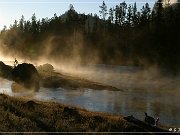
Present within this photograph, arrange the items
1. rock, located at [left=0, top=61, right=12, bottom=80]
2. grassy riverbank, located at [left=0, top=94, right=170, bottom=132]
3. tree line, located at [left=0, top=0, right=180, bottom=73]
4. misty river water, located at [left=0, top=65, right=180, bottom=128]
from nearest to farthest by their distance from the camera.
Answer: grassy riverbank, located at [left=0, top=94, right=170, bottom=132] < misty river water, located at [left=0, top=65, right=180, bottom=128] < rock, located at [left=0, top=61, right=12, bottom=80] < tree line, located at [left=0, top=0, right=180, bottom=73]

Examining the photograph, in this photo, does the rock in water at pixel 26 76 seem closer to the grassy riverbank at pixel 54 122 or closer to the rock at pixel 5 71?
the rock at pixel 5 71

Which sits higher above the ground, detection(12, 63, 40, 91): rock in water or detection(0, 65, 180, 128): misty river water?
detection(12, 63, 40, 91): rock in water

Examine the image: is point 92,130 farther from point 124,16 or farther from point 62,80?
point 124,16

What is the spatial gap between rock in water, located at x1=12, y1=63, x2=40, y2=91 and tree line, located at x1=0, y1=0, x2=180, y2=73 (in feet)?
158

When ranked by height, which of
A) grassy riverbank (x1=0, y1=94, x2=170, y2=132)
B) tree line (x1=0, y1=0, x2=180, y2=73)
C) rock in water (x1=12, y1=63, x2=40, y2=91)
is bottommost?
grassy riverbank (x1=0, y1=94, x2=170, y2=132)

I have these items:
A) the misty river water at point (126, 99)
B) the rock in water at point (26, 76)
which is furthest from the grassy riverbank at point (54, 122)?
the rock in water at point (26, 76)

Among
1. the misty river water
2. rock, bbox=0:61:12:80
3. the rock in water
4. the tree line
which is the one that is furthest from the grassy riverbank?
the tree line

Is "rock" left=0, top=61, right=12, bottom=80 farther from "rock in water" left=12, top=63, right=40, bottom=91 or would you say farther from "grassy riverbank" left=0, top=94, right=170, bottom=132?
"grassy riverbank" left=0, top=94, right=170, bottom=132

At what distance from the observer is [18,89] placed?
150 ft

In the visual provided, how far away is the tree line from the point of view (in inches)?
4705

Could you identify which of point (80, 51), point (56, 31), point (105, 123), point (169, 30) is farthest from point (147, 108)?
point (56, 31)

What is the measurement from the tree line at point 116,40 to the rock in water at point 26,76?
48289 mm

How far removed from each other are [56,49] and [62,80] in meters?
95.8

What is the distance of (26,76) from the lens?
5047 cm
